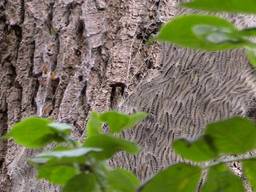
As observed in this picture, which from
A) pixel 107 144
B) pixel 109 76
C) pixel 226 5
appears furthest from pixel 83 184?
pixel 109 76

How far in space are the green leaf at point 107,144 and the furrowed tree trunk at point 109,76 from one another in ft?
1.59

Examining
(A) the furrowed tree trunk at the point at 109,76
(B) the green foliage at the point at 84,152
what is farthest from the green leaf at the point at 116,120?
(A) the furrowed tree trunk at the point at 109,76

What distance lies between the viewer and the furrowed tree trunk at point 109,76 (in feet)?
2.89

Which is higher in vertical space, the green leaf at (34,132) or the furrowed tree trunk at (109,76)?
the green leaf at (34,132)

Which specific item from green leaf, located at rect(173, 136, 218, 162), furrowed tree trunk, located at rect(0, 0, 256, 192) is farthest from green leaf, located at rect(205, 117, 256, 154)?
furrowed tree trunk, located at rect(0, 0, 256, 192)

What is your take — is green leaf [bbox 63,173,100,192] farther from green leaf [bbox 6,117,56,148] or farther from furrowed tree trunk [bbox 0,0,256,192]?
furrowed tree trunk [bbox 0,0,256,192]

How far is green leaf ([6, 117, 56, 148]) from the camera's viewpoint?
378 millimetres

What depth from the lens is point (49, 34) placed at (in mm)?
1300

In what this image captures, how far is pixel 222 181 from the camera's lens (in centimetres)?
39

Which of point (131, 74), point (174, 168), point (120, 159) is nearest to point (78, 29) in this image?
point (131, 74)

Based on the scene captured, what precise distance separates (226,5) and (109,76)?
30.3 inches

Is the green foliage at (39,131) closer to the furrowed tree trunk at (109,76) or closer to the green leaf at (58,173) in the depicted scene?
the green leaf at (58,173)

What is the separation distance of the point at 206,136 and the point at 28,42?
1.03 m

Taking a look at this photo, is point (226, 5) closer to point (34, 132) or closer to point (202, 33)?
point (202, 33)
